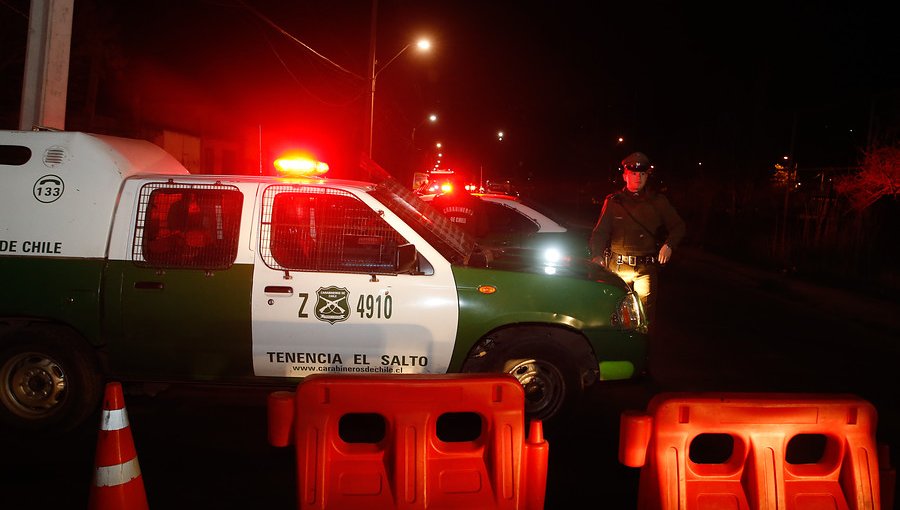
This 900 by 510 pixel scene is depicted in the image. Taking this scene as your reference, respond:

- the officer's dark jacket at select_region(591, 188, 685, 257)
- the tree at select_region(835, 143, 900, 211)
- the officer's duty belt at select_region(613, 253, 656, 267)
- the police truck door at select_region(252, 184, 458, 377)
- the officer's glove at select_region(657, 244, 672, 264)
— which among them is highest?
the tree at select_region(835, 143, 900, 211)

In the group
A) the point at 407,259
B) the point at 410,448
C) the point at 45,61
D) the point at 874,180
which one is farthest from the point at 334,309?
the point at 874,180

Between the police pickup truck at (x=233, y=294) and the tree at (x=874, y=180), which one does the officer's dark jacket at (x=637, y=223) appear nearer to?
the police pickup truck at (x=233, y=294)

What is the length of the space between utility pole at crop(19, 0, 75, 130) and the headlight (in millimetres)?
5463

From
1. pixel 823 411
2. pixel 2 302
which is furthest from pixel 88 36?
pixel 823 411

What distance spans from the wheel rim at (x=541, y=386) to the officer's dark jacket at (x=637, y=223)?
1.96m

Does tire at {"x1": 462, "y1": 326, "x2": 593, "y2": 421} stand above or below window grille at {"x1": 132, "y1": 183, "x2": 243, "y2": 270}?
→ below

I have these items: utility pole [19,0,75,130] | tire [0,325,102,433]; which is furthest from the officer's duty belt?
utility pole [19,0,75,130]

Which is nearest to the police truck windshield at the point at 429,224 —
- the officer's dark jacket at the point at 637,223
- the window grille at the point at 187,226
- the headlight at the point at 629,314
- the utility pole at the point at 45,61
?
the window grille at the point at 187,226

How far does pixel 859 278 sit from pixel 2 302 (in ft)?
50.6

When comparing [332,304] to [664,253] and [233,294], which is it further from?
[664,253]

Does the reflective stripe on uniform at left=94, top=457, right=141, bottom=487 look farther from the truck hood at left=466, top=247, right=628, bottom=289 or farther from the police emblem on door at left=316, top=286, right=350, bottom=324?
the truck hood at left=466, top=247, right=628, bottom=289

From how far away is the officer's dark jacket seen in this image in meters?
6.73

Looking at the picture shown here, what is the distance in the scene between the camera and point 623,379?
5324mm

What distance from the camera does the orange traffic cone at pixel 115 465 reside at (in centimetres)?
350
